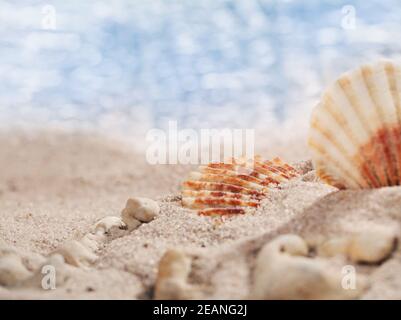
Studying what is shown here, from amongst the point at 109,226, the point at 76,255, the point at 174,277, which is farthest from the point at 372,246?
the point at 109,226

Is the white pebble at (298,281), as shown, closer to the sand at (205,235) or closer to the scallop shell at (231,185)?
the sand at (205,235)

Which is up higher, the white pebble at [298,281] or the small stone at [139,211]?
the small stone at [139,211]

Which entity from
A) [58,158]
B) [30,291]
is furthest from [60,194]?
[30,291]

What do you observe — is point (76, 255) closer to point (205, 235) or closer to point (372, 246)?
point (205, 235)

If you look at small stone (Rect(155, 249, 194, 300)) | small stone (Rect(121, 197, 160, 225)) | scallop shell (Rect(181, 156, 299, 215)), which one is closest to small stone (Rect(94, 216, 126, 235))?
small stone (Rect(121, 197, 160, 225))

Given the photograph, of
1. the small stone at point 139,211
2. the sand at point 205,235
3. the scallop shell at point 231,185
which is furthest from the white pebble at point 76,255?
the scallop shell at point 231,185

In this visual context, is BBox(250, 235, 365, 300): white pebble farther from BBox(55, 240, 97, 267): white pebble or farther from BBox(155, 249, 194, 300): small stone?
BBox(55, 240, 97, 267): white pebble

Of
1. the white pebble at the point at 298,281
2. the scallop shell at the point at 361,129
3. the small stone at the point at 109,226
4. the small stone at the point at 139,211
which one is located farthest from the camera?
the small stone at the point at 109,226
